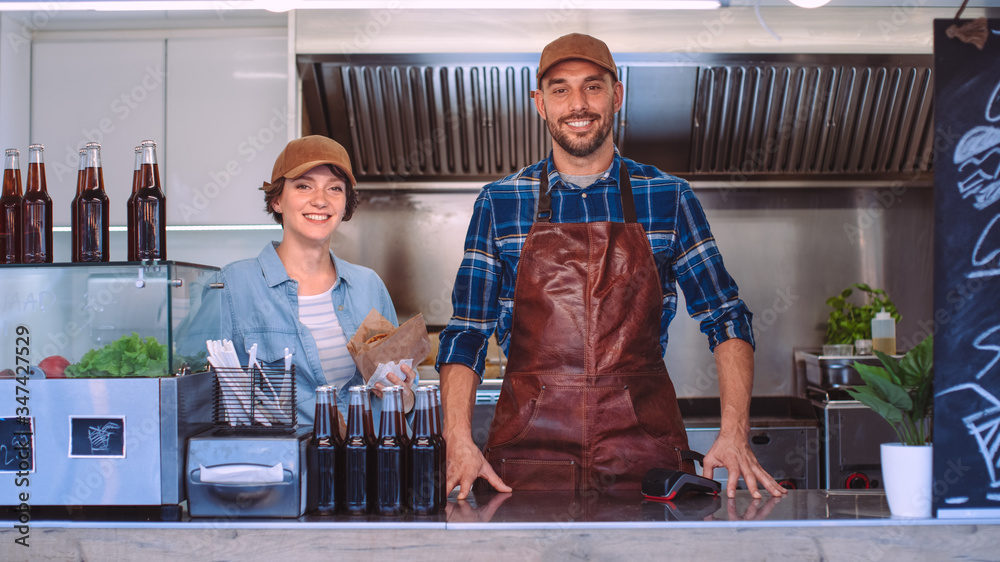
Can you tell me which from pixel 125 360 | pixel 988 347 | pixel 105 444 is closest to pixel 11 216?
pixel 125 360

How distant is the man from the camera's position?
1906 mm

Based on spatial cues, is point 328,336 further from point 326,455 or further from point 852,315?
point 852,315

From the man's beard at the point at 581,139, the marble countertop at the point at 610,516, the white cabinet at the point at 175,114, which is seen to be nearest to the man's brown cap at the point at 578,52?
the man's beard at the point at 581,139

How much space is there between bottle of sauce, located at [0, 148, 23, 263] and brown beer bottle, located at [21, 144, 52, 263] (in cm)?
2

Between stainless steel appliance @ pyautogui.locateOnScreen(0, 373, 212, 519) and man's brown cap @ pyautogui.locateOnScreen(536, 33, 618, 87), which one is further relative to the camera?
man's brown cap @ pyautogui.locateOnScreen(536, 33, 618, 87)

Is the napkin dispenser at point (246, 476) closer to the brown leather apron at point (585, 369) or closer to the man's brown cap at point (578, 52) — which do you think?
the brown leather apron at point (585, 369)

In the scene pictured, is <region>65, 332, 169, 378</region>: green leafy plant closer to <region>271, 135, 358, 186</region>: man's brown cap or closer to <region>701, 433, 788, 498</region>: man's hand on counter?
<region>271, 135, 358, 186</region>: man's brown cap

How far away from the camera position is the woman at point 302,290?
2.37 metres

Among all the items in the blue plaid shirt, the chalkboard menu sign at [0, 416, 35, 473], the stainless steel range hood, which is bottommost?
the chalkboard menu sign at [0, 416, 35, 473]

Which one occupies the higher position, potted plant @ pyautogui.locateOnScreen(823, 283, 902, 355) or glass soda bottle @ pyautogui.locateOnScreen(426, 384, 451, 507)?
potted plant @ pyautogui.locateOnScreen(823, 283, 902, 355)

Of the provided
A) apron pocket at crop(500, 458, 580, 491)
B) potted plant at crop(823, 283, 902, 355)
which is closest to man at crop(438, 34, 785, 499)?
apron pocket at crop(500, 458, 580, 491)

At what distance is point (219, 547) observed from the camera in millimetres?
1409

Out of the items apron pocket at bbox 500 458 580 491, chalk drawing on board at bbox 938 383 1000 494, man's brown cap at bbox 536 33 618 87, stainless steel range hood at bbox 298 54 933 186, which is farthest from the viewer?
stainless steel range hood at bbox 298 54 933 186

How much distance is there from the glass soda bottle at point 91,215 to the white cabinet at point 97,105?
242 centimetres
